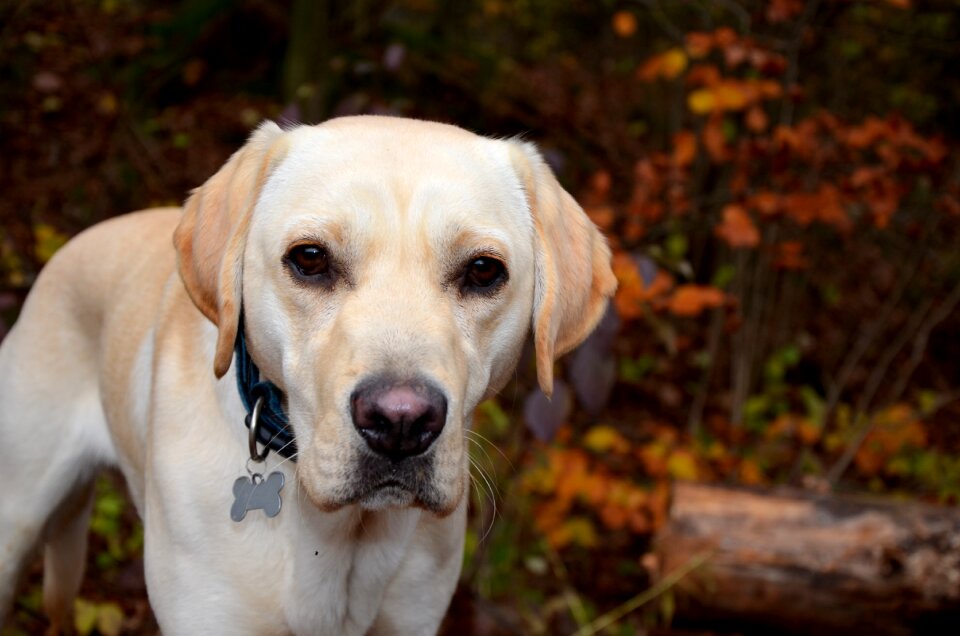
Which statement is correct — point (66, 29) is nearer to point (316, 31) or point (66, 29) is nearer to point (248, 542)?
point (316, 31)

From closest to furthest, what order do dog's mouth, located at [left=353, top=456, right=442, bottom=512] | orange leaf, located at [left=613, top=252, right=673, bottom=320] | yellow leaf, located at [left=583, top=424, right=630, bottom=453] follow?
dog's mouth, located at [left=353, top=456, right=442, bottom=512] < orange leaf, located at [left=613, top=252, right=673, bottom=320] < yellow leaf, located at [left=583, top=424, right=630, bottom=453]

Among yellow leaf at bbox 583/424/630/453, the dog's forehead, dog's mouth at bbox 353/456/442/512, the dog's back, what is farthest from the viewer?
yellow leaf at bbox 583/424/630/453

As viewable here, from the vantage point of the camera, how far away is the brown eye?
2.34 meters

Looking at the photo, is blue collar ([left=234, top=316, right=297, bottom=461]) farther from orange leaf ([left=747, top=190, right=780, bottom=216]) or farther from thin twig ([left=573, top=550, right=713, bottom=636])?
orange leaf ([left=747, top=190, right=780, bottom=216])

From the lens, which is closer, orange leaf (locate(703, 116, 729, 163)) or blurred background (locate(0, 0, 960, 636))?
blurred background (locate(0, 0, 960, 636))

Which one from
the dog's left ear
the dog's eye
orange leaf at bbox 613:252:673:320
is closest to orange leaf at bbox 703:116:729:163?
orange leaf at bbox 613:252:673:320

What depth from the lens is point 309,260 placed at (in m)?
2.25

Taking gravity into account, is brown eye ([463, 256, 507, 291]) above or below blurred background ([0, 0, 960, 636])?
above

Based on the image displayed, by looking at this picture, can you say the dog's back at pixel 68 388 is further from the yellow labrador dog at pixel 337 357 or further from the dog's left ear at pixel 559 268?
the dog's left ear at pixel 559 268

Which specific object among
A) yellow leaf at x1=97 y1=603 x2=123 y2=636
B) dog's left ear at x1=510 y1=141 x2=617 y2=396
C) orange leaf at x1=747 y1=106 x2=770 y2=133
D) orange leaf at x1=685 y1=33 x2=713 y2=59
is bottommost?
yellow leaf at x1=97 y1=603 x2=123 y2=636

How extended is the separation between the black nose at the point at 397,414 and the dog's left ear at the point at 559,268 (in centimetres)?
54

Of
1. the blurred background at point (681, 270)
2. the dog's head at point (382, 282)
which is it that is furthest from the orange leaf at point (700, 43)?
the dog's head at point (382, 282)

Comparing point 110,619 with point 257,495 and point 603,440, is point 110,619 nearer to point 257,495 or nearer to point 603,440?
point 257,495

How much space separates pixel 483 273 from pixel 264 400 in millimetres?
588
